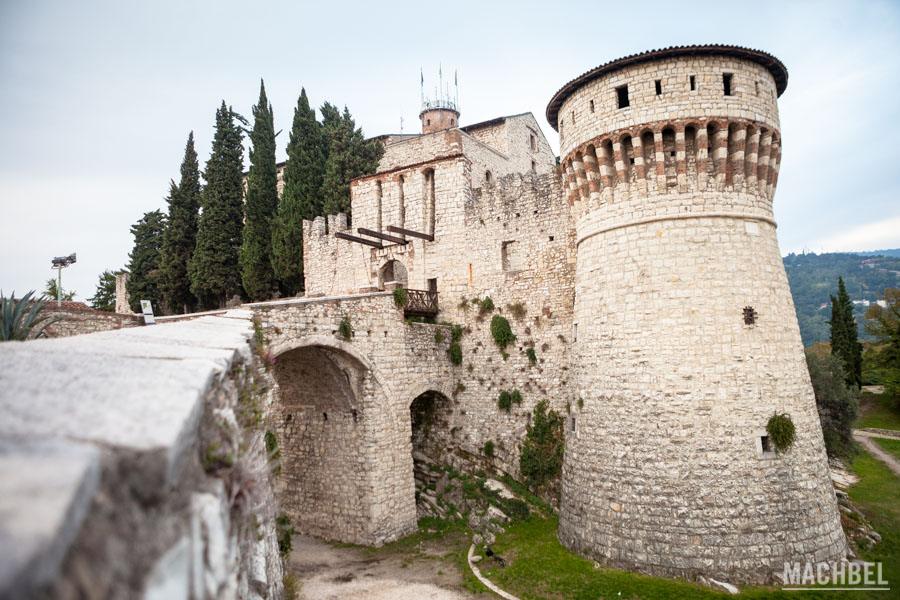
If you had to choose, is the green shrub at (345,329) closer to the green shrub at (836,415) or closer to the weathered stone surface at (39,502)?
the weathered stone surface at (39,502)

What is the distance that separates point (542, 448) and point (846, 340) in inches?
1180

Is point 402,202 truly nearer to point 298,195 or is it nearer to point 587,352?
point 298,195

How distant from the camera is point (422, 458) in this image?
20.1 m

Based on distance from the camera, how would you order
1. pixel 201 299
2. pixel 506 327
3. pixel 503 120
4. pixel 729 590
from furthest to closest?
pixel 201 299
pixel 503 120
pixel 506 327
pixel 729 590

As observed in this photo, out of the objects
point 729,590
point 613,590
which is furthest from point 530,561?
point 729,590

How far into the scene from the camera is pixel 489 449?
62.7 feet

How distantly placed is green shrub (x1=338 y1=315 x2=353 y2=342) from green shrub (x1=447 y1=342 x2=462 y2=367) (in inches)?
186

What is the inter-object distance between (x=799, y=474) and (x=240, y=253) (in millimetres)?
26781

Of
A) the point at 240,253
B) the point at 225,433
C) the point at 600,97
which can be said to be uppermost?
the point at 600,97

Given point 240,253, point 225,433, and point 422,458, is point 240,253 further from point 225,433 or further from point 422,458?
point 225,433

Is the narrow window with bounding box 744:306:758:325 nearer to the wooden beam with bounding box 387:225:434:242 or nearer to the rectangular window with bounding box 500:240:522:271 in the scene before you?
the rectangular window with bounding box 500:240:522:271

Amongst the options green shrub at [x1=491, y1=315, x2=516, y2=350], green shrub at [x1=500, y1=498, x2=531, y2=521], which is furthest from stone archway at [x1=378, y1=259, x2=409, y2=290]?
green shrub at [x1=500, y1=498, x2=531, y2=521]

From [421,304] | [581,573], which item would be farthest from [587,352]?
[421,304]

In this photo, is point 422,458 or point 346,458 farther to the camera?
point 422,458
